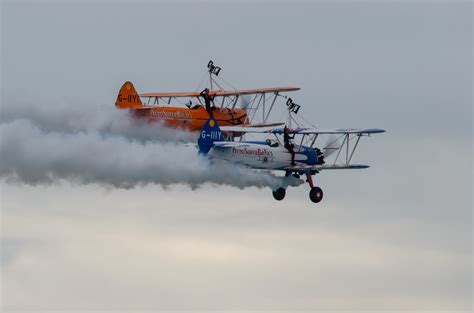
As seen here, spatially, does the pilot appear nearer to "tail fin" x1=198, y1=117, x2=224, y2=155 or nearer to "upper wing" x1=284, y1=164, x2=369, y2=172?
"upper wing" x1=284, y1=164, x2=369, y2=172

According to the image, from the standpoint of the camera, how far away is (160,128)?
214ft

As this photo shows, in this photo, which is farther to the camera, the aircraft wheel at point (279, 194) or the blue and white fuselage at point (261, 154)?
the aircraft wheel at point (279, 194)

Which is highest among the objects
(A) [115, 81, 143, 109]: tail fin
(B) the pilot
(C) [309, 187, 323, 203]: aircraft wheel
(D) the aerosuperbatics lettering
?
(A) [115, 81, 143, 109]: tail fin

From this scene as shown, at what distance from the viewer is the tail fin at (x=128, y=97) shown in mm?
66500

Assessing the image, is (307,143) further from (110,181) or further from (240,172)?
(110,181)

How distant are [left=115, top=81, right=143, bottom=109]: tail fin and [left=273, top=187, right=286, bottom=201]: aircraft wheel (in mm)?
6917

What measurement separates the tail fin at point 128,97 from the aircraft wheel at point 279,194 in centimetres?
692

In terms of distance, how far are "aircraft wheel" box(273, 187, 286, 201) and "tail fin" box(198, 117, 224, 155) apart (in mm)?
4777

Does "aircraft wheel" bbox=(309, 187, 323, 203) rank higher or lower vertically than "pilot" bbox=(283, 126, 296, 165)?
lower

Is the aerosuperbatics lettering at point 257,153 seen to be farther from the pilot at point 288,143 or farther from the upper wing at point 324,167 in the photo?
the upper wing at point 324,167

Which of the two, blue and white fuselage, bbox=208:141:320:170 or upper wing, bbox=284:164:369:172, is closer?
blue and white fuselage, bbox=208:141:320:170

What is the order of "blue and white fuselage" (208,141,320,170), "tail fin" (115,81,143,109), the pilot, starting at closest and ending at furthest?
"blue and white fuselage" (208,141,320,170)
the pilot
"tail fin" (115,81,143,109)

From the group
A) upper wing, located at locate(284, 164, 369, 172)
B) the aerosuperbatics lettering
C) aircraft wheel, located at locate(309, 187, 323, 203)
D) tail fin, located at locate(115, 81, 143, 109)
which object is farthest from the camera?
tail fin, located at locate(115, 81, 143, 109)

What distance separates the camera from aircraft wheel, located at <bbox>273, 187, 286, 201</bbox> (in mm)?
63906
